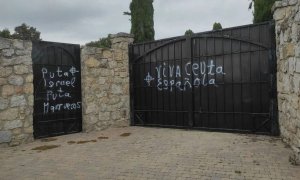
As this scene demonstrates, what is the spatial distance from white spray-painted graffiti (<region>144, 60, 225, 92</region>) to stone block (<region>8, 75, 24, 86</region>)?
10.7 feet

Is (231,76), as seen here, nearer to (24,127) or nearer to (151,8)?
(24,127)

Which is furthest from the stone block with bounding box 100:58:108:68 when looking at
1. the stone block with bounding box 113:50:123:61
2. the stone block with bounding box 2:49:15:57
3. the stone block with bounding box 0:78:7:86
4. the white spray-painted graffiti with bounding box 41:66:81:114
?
the stone block with bounding box 0:78:7:86

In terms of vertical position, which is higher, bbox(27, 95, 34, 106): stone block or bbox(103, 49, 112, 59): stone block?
bbox(103, 49, 112, 59): stone block

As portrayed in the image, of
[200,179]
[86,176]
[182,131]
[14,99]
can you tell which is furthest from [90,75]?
[200,179]

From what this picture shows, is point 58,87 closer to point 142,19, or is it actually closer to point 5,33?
point 142,19

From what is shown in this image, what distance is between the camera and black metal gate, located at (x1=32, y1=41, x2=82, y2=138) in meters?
7.07

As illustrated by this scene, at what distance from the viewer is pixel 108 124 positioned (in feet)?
27.5

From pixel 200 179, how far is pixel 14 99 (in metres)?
4.37

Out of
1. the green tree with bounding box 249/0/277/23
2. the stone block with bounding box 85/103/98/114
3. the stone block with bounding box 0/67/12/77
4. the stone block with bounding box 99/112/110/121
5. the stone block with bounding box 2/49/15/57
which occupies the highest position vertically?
the green tree with bounding box 249/0/277/23

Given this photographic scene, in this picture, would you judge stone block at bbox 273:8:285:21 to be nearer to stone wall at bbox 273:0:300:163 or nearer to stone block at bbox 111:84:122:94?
stone wall at bbox 273:0:300:163

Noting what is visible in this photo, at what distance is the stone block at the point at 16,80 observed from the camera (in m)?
6.50

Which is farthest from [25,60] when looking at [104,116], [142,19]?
[142,19]

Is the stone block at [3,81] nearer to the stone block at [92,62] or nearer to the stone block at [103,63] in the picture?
the stone block at [92,62]

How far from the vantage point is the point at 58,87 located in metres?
7.46
